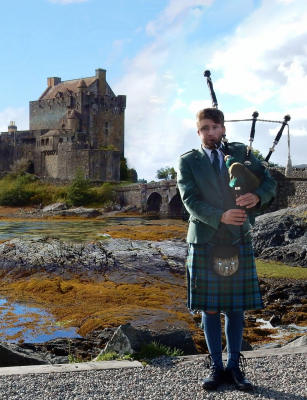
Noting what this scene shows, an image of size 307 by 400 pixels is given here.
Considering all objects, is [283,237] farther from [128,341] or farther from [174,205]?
[174,205]

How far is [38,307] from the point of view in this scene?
1088 cm

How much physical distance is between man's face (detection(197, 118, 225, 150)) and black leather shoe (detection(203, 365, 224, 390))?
6.20 ft

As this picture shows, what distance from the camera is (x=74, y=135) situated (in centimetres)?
5997

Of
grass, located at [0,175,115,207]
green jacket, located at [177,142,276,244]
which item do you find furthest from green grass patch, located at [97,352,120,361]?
grass, located at [0,175,115,207]

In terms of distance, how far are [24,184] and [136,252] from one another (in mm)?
38048

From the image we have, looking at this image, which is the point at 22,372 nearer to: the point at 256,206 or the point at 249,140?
the point at 256,206

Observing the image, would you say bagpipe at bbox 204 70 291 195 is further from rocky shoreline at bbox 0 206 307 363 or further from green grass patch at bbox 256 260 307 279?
green grass patch at bbox 256 260 307 279

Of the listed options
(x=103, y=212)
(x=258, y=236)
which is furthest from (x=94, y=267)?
(x=103, y=212)

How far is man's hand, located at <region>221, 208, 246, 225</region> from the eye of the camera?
14.0 ft

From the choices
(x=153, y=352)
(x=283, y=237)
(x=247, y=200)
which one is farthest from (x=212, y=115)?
(x=283, y=237)

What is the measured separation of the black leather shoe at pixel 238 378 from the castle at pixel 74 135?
5231 cm

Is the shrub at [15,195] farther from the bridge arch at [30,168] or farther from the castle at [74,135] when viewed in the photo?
the bridge arch at [30,168]

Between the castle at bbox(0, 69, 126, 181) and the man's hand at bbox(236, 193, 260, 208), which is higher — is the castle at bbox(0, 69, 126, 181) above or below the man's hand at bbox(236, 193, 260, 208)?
above

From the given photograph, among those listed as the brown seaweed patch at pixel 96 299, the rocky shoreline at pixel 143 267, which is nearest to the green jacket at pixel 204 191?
the rocky shoreline at pixel 143 267
